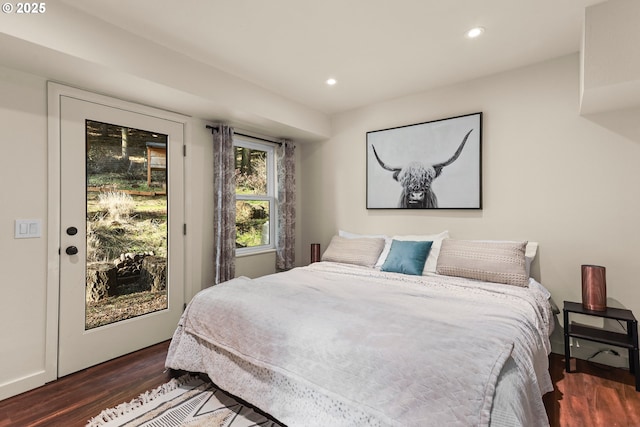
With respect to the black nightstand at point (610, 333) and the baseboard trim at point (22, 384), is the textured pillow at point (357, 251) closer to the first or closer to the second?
the black nightstand at point (610, 333)

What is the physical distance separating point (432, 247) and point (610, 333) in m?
1.42

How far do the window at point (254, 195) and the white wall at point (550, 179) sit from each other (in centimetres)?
175

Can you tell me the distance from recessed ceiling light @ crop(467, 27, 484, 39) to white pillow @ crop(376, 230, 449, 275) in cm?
175

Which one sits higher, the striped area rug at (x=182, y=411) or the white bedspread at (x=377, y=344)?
the white bedspread at (x=377, y=344)

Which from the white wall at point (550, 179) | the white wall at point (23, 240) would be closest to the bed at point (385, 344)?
the white wall at point (550, 179)

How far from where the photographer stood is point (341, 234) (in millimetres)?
3834

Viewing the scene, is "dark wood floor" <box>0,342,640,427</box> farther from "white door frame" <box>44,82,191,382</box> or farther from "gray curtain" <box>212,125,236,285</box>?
"gray curtain" <box>212,125,236,285</box>

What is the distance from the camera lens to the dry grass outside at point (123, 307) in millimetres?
2521

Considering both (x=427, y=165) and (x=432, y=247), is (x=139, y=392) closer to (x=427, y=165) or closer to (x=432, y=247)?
(x=432, y=247)

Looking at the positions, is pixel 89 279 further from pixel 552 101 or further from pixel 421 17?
pixel 552 101

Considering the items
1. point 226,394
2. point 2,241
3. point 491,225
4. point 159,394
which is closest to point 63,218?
point 2,241

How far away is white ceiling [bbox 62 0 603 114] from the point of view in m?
1.99

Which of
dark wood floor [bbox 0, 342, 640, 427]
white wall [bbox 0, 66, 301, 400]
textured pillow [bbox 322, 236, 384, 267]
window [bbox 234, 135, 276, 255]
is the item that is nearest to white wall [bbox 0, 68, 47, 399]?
white wall [bbox 0, 66, 301, 400]

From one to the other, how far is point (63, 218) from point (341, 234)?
268 centimetres
